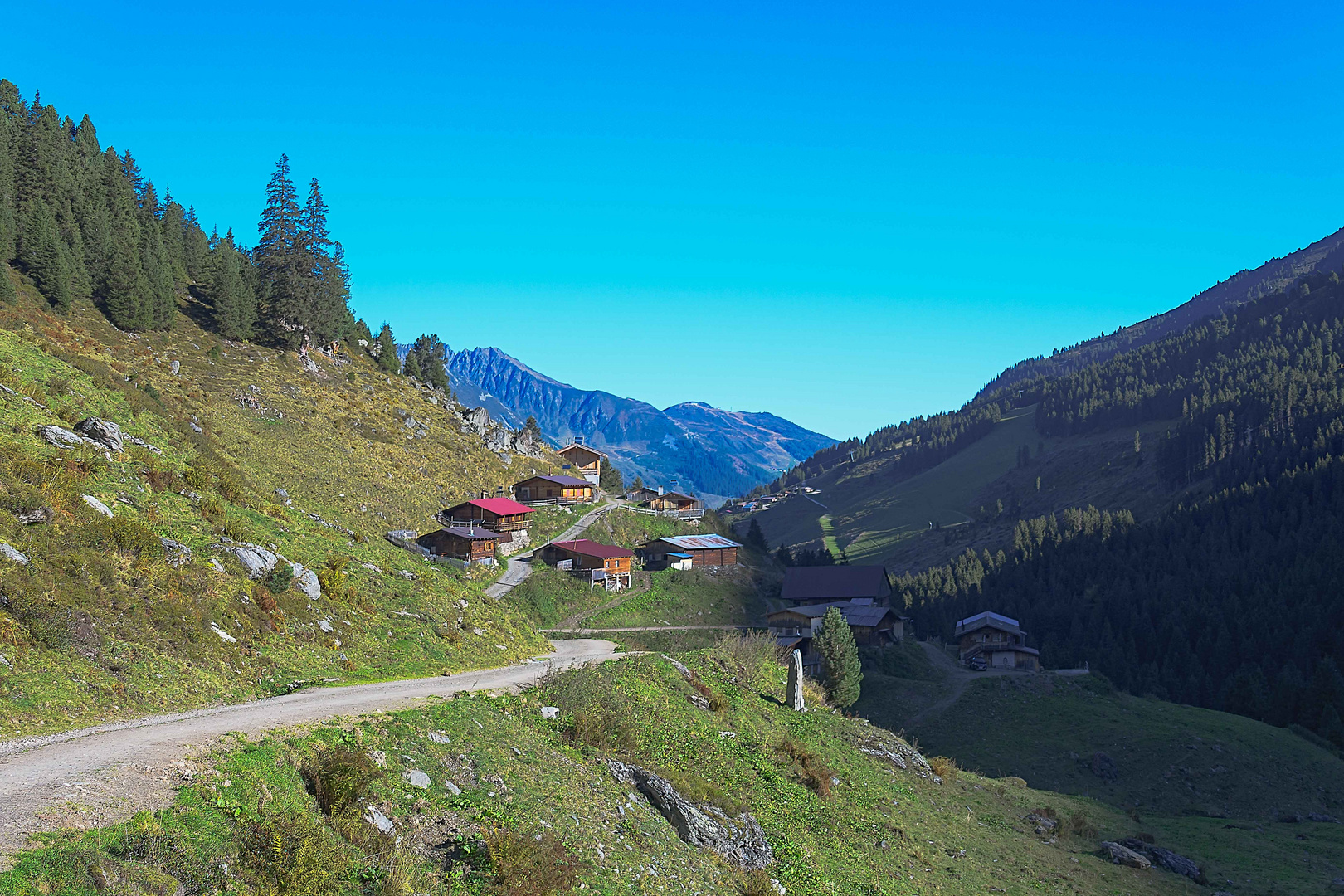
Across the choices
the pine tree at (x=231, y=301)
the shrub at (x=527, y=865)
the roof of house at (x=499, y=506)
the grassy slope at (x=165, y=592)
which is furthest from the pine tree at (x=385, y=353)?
the shrub at (x=527, y=865)

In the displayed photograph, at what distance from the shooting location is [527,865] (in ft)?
40.3

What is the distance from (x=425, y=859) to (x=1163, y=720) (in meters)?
67.0

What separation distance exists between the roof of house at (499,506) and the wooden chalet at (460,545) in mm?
4736

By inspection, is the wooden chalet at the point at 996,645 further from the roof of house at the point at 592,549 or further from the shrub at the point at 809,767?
the shrub at the point at 809,767

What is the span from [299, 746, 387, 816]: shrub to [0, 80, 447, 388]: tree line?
66265 millimetres

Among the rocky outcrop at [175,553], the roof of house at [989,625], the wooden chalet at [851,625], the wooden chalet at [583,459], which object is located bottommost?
the roof of house at [989,625]

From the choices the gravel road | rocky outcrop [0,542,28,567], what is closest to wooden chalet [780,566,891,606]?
the gravel road

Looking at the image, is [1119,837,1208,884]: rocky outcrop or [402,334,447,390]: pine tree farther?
[402,334,447,390]: pine tree

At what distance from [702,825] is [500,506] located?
65463 mm

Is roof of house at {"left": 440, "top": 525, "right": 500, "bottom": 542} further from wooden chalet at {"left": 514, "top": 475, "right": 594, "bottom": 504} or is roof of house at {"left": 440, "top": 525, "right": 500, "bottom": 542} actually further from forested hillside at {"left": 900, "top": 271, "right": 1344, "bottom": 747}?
forested hillside at {"left": 900, "top": 271, "right": 1344, "bottom": 747}

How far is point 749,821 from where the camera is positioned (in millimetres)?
19297

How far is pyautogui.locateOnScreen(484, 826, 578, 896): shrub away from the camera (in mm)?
12008

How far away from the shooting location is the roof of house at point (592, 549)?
77.9 m

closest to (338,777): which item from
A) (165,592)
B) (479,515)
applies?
(165,592)
